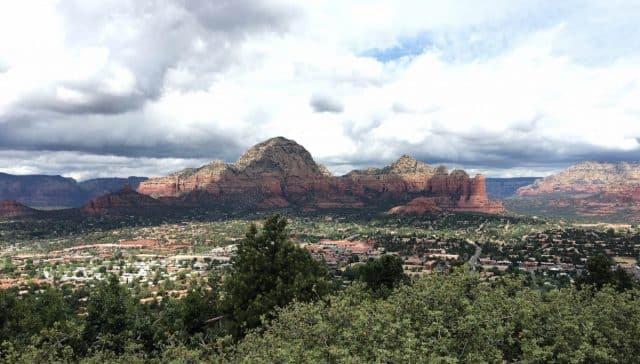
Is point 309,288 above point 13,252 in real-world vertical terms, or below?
above

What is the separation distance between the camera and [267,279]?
25.8 metres

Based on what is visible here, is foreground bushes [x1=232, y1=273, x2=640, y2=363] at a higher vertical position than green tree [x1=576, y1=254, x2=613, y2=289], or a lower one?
higher

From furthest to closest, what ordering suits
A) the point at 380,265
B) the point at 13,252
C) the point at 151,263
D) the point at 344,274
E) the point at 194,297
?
the point at 13,252
the point at 151,263
the point at 344,274
the point at 380,265
the point at 194,297

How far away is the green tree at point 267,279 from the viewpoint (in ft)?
80.1

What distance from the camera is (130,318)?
27266mm

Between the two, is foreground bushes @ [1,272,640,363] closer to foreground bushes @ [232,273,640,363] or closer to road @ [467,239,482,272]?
foreground bushes @ [232,273,640,363]

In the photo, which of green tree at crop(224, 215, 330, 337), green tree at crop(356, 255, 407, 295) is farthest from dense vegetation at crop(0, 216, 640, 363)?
green tree at crop(356, 255, 407, 295)

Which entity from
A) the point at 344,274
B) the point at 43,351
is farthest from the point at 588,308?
the point at 344,274

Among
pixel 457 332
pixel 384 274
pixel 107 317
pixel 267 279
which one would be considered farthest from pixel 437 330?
pixel 384 274

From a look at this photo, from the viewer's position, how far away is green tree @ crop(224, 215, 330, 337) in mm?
24422

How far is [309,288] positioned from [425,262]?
71.2 m

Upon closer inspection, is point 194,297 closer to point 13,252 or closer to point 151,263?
point 151,263

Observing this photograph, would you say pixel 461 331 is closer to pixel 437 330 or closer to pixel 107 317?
pixel 437 330

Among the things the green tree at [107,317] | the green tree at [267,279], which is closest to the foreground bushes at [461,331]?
the green tree at [267,279]
